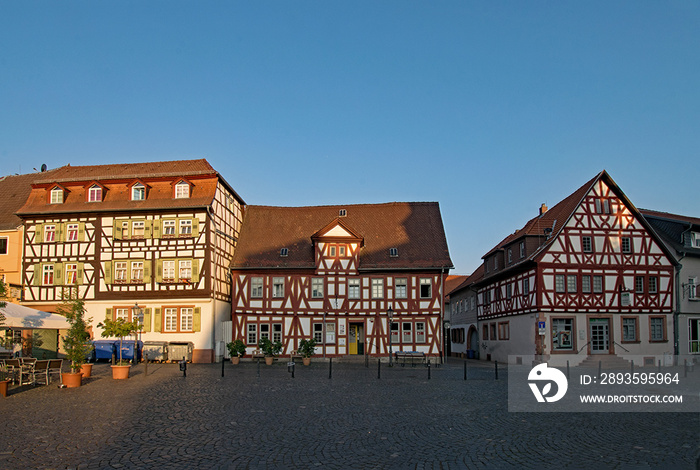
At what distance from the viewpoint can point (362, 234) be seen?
44.4 m

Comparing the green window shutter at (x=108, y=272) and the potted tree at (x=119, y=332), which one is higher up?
the green window shutter at (x=108, y=272)

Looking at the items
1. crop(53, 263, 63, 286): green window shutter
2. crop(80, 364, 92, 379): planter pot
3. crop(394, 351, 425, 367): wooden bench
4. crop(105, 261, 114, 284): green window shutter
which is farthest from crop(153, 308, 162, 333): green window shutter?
crop(394, 351, 425, 367): wooden bench

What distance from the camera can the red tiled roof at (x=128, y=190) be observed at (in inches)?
1561

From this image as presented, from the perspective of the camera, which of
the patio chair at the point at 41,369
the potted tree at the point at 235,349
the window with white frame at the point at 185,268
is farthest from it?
the window with white frame at the point at 185,268

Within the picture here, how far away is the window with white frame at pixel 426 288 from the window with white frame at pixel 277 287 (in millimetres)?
9189

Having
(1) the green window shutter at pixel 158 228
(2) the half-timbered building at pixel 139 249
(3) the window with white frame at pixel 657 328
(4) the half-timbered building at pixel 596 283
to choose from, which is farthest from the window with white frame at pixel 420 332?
(1) the green window shutter at pixel 158 228

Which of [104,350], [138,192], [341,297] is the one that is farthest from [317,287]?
[104,350]

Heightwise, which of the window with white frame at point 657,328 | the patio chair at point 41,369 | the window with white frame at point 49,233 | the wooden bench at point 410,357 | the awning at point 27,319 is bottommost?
the wooden bench at point 410,357

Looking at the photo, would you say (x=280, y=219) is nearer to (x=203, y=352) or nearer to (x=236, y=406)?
(x=203, y=352)

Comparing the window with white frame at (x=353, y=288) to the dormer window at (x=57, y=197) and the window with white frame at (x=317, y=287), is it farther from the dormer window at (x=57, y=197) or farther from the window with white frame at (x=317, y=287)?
the dormer window at (x=57, y=197)

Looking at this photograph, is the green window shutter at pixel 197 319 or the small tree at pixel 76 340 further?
the green window shutter at pixel 197 319

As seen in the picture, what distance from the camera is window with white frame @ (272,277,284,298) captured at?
136 ft

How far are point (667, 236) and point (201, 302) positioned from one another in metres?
30.1

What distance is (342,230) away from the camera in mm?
41219
